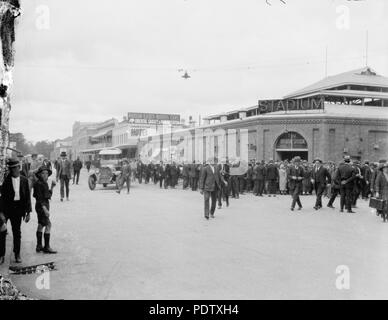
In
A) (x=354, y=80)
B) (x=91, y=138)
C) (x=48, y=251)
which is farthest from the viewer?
(x=91, y=138)

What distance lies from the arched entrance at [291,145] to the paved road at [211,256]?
19213mm

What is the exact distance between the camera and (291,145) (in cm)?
3209

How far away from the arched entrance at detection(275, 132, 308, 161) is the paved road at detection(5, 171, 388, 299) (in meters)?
19.2

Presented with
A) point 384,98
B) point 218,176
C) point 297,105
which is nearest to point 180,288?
point 218,176

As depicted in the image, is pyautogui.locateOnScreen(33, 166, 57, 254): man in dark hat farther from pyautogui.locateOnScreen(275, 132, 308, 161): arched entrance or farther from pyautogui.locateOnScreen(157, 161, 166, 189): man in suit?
pyautogui.locateOnScreen(275, 132, 308, 161): arched entrance

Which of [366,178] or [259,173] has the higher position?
[259,173]

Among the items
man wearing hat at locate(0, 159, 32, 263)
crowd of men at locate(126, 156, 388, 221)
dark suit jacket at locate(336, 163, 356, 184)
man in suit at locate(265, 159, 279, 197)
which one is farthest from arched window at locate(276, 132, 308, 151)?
man wearing hat at locate(0, 159, 32, 263)

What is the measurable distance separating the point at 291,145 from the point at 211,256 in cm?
2583

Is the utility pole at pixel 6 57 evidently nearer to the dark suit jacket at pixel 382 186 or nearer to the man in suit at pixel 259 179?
the dark suit jacket at pixel 382 186

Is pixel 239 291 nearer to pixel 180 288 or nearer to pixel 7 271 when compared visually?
pixel 180 288

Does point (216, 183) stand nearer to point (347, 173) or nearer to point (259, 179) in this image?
point (347, 173)

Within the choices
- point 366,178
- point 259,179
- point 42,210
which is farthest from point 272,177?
point 42,210

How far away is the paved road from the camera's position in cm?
552

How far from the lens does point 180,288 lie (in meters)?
5.56
